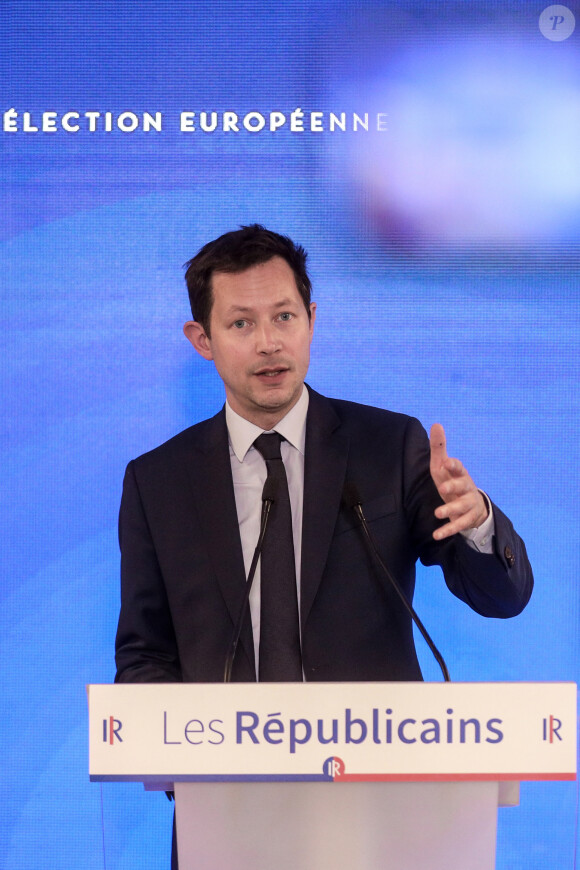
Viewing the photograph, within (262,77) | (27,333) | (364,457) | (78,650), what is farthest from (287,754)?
(262,77)

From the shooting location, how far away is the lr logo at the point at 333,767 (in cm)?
130

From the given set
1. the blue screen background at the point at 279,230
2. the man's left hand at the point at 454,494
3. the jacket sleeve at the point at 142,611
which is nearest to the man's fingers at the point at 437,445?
the man's left hand at the point at 454,494

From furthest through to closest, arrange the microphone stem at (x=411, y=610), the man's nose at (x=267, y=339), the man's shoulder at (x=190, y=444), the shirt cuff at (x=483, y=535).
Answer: the man's shoulder at (x=190, y=444)
the man's nose at (x=267, y=339)
the shirt cuff at (x=483, y=535)
the microphone stem at (x=411, y=610)

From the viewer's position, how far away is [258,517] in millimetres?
2045

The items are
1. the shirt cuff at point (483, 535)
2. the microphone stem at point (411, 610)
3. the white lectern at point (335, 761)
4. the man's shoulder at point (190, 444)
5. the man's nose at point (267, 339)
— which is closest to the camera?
the white lectern at point (335, 761)

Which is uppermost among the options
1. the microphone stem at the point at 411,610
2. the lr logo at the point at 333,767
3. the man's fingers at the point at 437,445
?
the man's fingers at the point at 437,445

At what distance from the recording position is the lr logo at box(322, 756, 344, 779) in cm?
130

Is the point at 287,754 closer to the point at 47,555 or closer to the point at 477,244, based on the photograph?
the point at 47,555

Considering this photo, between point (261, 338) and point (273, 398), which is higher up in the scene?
point (261, 338)

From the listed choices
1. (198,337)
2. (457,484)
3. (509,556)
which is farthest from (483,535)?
(198,337)

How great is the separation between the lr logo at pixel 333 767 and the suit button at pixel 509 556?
0.59 metres

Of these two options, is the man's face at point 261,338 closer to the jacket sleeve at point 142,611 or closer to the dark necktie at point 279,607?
the dark necktie at point 279,607

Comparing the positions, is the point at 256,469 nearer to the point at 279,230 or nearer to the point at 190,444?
the point at 190,444

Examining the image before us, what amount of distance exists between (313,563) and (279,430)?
318 mm
